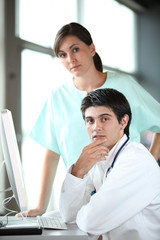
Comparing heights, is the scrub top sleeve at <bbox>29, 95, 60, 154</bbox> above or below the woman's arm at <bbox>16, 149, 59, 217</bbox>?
above

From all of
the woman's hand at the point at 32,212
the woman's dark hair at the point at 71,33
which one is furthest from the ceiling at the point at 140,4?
the woman's hand at the point at 32,212

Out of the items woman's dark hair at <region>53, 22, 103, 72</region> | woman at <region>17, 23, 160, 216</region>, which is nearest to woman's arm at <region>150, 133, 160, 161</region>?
woman at <region>17, 23, 160, 216</region>

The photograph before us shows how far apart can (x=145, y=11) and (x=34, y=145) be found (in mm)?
3572

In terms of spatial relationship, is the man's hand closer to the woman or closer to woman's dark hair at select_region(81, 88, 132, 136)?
woman's dark hair at select_region(81, 88, 132, 136)

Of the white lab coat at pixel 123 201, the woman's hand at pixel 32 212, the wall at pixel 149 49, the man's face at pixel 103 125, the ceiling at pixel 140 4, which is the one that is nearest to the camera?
the white lab coat at pixel 123 201

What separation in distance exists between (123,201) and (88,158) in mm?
197

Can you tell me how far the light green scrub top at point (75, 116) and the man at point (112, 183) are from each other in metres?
0.31

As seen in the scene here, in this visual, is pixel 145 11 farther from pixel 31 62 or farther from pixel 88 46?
pixel 88 46

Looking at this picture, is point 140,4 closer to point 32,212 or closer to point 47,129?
point 47,129

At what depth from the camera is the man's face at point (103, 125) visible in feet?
4.58

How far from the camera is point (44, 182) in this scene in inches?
68.3

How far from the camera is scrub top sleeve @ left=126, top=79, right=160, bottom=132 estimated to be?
178cm

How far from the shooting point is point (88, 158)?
127 cm

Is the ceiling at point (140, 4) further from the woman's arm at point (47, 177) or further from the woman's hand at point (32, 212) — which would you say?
the woman's hand at point (32, 212)
